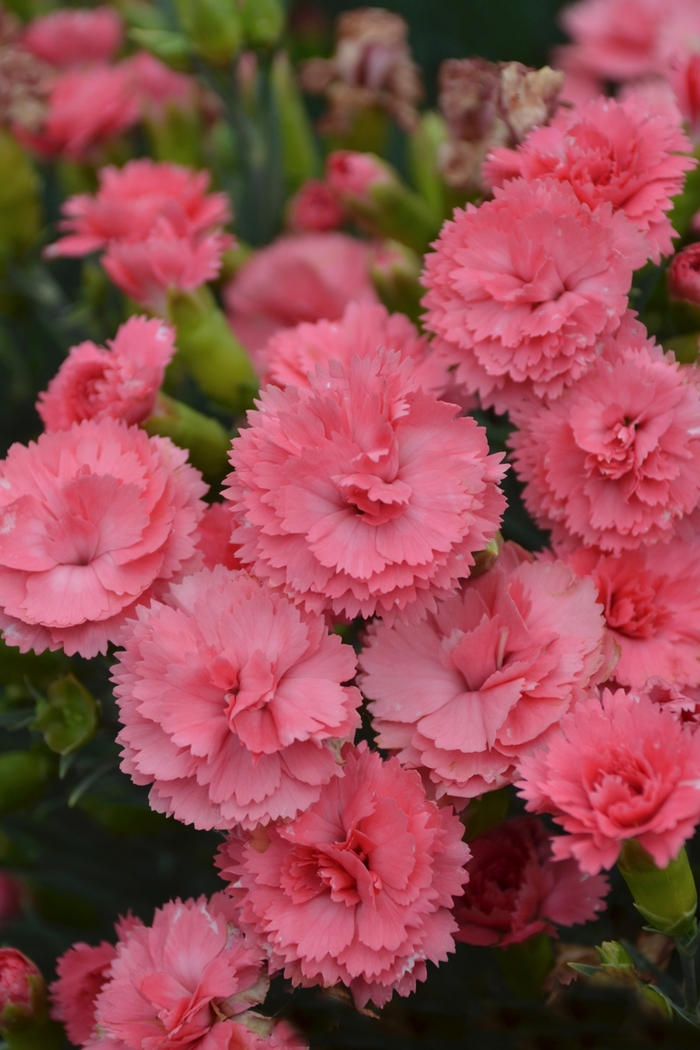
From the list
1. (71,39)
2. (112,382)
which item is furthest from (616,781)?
(71,39)

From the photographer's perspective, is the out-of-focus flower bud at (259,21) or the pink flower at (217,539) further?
the out-of-focus flower bud at (259,21)

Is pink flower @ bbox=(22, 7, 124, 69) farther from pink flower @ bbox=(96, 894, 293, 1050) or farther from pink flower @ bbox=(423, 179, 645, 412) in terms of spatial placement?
pink flower @ bbox=(96, 894, 293, 1050)

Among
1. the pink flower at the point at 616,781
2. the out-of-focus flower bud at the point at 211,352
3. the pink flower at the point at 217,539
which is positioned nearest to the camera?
the pink flower at the point at 616,781

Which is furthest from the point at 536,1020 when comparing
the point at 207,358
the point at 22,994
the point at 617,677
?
the point at 207,358

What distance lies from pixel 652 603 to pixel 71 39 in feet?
2.86

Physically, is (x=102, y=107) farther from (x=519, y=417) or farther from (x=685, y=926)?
(x=685, y=926)

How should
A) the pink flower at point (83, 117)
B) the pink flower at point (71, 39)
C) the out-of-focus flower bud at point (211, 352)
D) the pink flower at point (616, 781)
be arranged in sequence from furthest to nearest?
1. the pink flower at point (71, 39)
2. the pink flower at point (83, 117)
3. the out-of-focus flower bud at point (211, 352)
4. the pink flower at point (616, 781)

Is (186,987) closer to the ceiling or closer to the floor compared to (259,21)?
closer to the floor

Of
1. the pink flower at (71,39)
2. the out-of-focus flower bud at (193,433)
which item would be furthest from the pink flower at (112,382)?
the pink flower at (71,39)

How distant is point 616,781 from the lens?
Result: 0.40 m

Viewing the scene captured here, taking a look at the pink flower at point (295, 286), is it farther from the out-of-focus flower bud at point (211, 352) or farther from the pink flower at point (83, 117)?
the pink flower at point (83, 117)

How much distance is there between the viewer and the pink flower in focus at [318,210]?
0.85 m

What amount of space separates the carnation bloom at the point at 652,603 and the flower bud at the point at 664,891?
0.08 meters

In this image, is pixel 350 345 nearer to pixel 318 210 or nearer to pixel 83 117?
pixel 318 210
